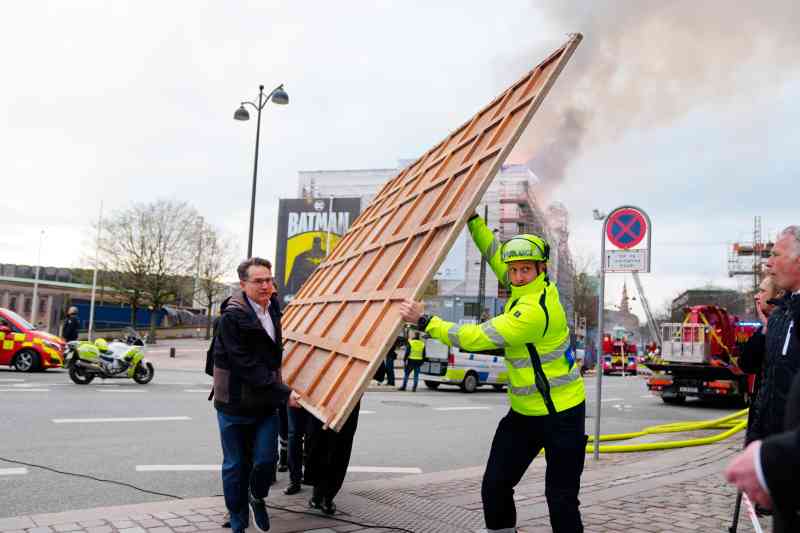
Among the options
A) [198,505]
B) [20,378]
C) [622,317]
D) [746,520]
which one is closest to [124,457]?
[198,505]

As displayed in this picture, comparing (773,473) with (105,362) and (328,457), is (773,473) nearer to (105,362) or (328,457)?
(328,457)

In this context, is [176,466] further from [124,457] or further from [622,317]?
[622,317]

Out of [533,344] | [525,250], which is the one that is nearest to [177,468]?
[533,344]

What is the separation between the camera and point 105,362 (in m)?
15.9

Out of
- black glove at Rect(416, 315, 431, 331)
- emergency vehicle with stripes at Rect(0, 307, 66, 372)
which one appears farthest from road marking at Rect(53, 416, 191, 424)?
emergency vehicle with stripes at Rect(0, 307, 66, 372)

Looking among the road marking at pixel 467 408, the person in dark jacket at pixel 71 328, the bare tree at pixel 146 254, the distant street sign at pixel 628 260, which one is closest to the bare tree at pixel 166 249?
the bare tree at pixel 146 254

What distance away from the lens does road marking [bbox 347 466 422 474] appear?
7.24m

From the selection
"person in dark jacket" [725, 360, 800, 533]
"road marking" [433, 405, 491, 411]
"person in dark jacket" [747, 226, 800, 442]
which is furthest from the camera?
"road marking" [433, 405, 491, 411]

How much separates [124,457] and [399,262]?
4.54 meters

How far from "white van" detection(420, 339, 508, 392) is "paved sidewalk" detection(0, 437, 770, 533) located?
12.8 meters

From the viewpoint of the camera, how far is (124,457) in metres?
7.32

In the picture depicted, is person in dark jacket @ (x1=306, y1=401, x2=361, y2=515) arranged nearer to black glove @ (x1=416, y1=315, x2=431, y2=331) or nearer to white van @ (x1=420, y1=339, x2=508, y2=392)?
black glove @ (x1=416, y1=315, x2=431, y2=331)

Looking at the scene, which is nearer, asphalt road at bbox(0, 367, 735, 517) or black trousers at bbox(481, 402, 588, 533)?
black trousers at bbox(481, 402, 588, 533)

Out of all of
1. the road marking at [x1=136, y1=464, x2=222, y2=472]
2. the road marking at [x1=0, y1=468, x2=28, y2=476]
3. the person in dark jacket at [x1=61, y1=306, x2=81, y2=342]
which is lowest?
the road marking at [x1=136, y1=464, x2=222, y2=472]
